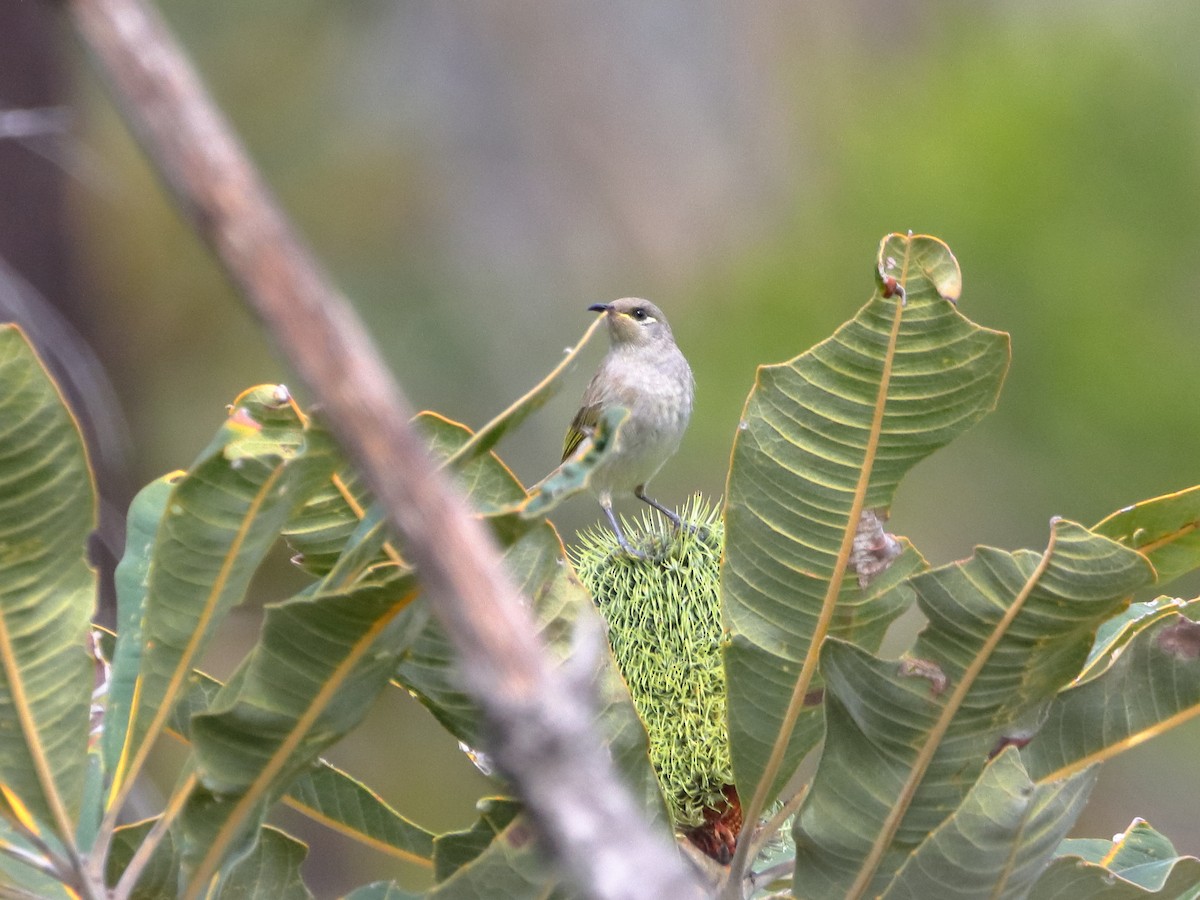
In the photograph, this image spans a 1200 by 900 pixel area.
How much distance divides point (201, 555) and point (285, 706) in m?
0.22

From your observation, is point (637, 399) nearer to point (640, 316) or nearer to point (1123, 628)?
point (640, 316)

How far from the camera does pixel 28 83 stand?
25.1ft

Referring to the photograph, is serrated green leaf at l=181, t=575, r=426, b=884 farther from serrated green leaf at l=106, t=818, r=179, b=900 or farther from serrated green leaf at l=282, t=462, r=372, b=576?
serrated green leaf at l=282, t=462, r=372, b=576

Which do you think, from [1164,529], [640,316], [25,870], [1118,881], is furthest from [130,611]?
[640,316]

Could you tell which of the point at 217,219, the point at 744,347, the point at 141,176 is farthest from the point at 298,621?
the point at 141,176

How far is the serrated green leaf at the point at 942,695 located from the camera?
1.58 m

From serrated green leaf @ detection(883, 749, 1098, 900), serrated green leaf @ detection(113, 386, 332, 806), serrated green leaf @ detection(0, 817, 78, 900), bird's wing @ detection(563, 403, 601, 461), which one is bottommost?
serrated green leaf @ detection(883, 749, 1098, 900)

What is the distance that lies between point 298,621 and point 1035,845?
0.91 m

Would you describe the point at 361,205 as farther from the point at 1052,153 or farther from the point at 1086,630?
the point at 1086,630

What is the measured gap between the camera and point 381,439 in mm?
713

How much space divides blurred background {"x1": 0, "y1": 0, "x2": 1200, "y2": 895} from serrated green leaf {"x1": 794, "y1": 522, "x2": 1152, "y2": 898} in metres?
3.57

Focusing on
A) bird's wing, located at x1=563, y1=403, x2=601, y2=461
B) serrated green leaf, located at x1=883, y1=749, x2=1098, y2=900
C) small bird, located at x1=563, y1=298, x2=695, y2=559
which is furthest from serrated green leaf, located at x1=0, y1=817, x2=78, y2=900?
bird's wing, located at x1=563, y1=403, x2=601, y2=461

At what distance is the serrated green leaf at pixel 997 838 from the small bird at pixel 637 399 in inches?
105

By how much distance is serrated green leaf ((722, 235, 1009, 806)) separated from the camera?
1.75m
